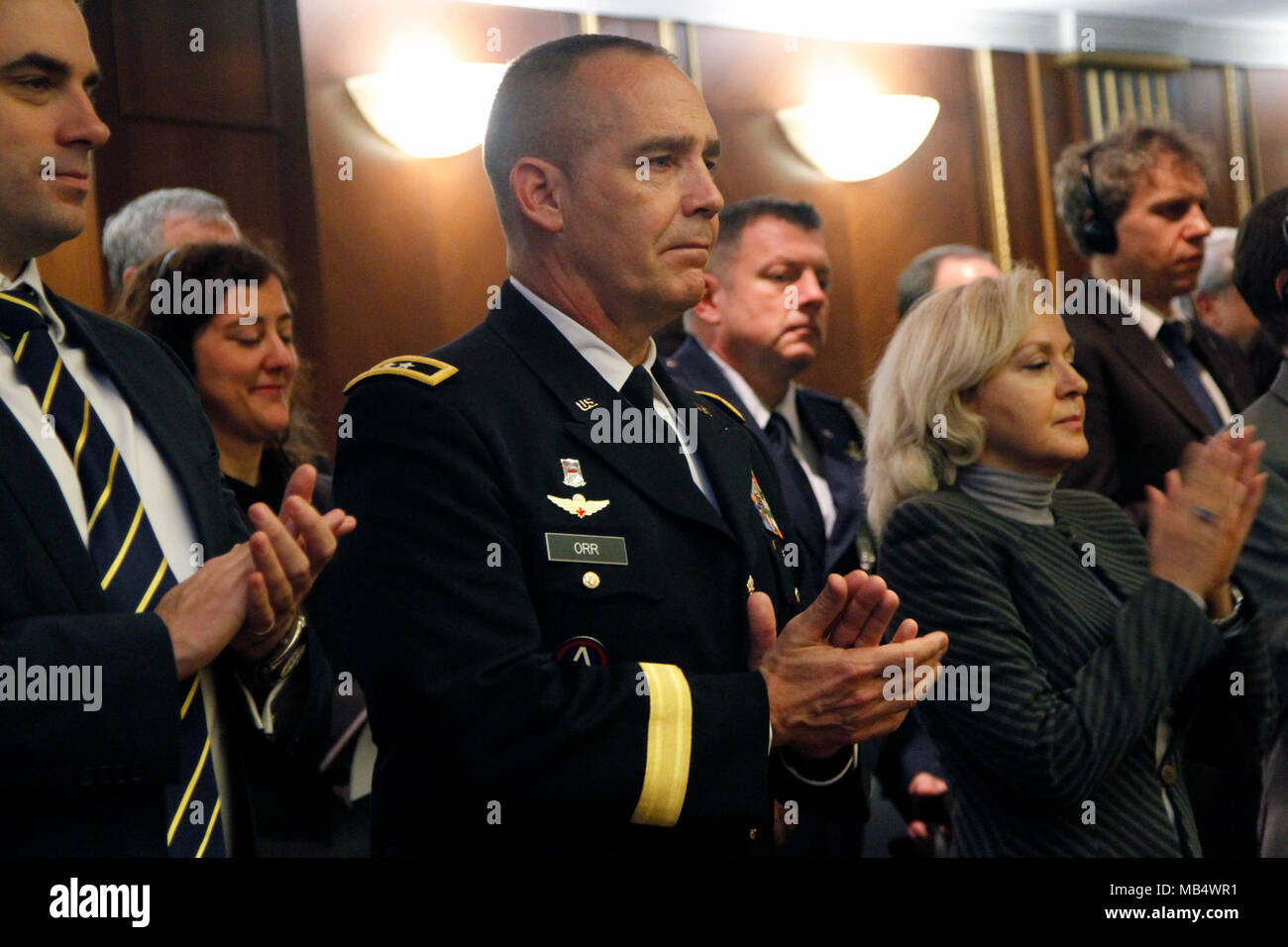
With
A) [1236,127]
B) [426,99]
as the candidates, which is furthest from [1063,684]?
[1236,127]

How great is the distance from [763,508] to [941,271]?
203cm

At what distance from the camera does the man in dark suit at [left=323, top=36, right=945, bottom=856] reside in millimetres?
1312

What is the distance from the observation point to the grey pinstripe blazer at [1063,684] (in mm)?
1774

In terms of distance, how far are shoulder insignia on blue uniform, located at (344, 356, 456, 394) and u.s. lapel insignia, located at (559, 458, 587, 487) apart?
14cm

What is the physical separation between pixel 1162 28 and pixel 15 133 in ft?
16.7

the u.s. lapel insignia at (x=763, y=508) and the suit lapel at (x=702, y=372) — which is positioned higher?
the suit lapel at (x=702, y=372)

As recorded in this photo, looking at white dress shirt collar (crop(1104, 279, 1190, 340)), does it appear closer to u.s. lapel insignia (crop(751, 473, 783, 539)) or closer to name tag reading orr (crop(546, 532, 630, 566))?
u.s. lapel insignia (crop(751, 473, 783, 539))

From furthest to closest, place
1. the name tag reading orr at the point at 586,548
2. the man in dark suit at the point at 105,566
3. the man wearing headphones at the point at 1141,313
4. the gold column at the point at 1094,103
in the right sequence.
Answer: the gold column at the point at 1094,103
the man wearing headphones at the point at 1141,313
the name tag reading orr at the point at 586,548
the man in dark suit at the point at 105,566

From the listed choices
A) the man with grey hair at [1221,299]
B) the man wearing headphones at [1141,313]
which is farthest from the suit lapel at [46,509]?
the man with grey hair at [1221,299]

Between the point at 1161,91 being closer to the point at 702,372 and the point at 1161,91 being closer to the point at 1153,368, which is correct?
the point at 1153,368

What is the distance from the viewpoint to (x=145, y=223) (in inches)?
107

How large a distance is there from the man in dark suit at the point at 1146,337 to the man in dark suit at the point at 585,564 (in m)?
1.14

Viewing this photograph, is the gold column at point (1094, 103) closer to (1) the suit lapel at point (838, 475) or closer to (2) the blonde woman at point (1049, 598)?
(1) the suit lapel at point (838, 475)
